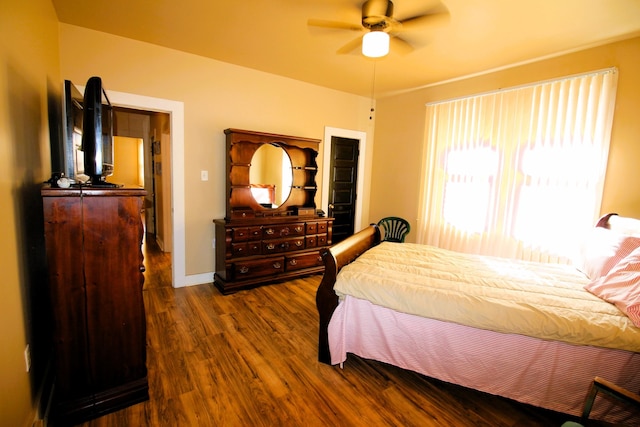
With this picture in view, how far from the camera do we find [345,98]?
4.49m

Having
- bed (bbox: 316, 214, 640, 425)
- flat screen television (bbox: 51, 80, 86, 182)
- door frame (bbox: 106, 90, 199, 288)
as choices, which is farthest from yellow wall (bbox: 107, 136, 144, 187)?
bed (bbox: 316, 214, 640, 425)

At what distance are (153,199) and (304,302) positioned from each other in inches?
162

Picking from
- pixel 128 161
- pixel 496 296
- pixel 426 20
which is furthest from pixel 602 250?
pixel 128 161

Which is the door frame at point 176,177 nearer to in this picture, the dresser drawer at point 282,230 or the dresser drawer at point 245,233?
the dresser drawer at point 245,233

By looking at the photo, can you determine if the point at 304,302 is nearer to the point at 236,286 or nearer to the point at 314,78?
the point at 236,286

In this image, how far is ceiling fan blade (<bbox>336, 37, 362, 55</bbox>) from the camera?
2.54m

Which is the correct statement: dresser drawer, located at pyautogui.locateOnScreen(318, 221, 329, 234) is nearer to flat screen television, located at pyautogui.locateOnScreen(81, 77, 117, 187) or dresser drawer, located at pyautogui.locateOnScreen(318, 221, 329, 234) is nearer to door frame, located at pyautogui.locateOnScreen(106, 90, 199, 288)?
door frame, located at pyautogui.locateOnScreen(106, 90, 199, 288)

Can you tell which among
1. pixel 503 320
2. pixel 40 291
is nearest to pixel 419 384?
pixel 503 320

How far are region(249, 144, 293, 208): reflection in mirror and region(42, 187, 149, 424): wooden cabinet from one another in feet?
6.58

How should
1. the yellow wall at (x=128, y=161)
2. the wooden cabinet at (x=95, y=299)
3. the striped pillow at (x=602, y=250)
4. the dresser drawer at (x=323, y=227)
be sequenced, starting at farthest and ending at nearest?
the yellow wall at (x=128, y=161) < the dresser drawer at (x=323, y=227) < the striped pillow at (x=602, y=250) < the wooden cabinet at (x=95, y=299)

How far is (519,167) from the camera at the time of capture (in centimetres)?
312

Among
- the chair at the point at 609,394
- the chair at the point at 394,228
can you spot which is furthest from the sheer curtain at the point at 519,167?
the chair at the point at 609,394

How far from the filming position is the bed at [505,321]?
59.7 inches

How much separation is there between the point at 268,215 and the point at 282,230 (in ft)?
0.90
